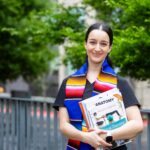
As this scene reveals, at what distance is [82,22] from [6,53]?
5779 mm

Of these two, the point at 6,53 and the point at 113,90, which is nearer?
the point at 113,90

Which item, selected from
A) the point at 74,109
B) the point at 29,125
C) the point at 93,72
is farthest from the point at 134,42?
the point at 74,109

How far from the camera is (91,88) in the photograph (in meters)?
2.77

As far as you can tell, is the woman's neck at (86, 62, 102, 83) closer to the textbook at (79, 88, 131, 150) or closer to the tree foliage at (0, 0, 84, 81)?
the textbook at (79, 88, 131, 150)

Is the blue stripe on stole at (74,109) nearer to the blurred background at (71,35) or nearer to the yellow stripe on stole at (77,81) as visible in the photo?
the yellow stripe on stole at (77,81)

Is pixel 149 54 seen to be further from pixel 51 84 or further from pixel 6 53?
pixel 51 84

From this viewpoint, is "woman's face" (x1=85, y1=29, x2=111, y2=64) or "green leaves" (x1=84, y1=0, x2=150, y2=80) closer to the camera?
"woman's face" (x1=85, y1=29, x2=111, y2=64)

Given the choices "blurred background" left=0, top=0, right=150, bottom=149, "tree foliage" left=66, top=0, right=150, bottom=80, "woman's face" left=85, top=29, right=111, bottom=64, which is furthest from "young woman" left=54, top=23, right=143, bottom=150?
"tree foliage" left=66, top=0, right=150, bottom=80

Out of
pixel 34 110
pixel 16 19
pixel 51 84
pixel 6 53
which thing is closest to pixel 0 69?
pixel 6 53

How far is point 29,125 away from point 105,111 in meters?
2.77

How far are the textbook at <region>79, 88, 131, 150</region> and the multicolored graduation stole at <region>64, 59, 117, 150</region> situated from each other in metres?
0.08

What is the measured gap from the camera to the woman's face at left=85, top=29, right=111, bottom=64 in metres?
2.76

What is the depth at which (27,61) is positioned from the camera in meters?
14.6

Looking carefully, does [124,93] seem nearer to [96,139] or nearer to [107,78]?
[107,78]
